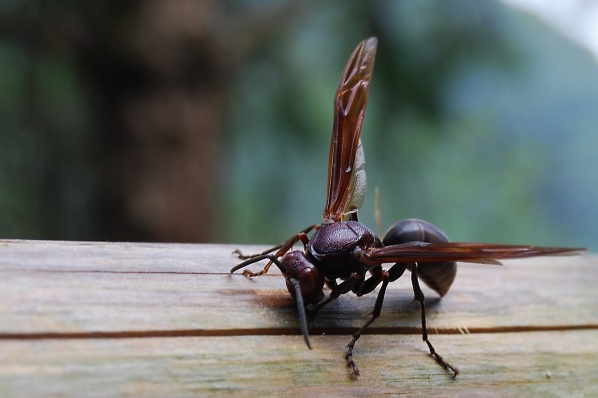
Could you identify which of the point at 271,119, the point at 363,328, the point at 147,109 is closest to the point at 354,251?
the point at 363,328

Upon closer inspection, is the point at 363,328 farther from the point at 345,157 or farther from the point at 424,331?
the point at 345,157

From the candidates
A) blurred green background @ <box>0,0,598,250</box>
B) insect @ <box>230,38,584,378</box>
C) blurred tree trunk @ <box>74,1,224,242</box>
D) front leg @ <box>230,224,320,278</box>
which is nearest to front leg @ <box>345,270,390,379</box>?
insect @ <box>230,38,584,378</box>

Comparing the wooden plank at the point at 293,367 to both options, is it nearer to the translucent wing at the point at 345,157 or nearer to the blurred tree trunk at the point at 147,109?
the translucent wing at the point at 345,157

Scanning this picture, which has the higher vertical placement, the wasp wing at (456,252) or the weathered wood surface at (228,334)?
the wasp wing at (456,252)

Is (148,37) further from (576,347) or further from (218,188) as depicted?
(576,347)

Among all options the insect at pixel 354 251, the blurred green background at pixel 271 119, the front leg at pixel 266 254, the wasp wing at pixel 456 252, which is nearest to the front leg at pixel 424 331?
the insect at pixel 354 251

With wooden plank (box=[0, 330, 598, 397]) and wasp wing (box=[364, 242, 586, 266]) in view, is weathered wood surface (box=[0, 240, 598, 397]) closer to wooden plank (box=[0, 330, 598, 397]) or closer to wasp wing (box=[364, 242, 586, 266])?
wooden plank (box=[0, 330, 598, 397])

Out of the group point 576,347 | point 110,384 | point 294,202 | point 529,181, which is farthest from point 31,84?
point 529,181
